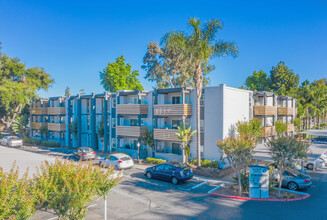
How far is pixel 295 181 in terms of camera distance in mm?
18016

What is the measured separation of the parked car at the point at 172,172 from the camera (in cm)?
2009

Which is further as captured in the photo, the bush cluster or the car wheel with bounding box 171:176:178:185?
the bush cluster

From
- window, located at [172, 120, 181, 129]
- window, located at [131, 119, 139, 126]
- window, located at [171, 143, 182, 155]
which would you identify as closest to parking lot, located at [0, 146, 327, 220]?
window, located at [171, 143, 182, 155]

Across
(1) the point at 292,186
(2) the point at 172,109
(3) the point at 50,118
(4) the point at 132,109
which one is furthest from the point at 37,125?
(1) the point at 292,186

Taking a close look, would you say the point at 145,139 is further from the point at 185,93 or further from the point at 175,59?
the point at 175,59

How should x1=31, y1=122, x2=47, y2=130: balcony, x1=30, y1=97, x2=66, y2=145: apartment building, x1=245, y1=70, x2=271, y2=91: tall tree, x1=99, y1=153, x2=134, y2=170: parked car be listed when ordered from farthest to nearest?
x1=245, y1=70, x2=271, y2=91: tall tree → x1=31, y1=122, x2=47, y2=130: balcony → x1=30, y1=97, x2=66, y2=145: apartment building → x1=99, y1=153, x2=134, y2=170: parked car

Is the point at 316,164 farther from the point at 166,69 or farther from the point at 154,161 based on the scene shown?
the point at 166,69

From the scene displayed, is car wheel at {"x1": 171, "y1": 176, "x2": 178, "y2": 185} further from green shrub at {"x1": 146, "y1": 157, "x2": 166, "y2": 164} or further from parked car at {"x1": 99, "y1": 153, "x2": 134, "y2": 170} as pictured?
green shrub at {"x1": 146, "y1": 157, "x2": 166, "y2": 164}

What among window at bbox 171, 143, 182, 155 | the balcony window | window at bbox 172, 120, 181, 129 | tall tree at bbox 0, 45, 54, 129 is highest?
tall tree at bbox 0, 45, 54, 129

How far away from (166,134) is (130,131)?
6096mm

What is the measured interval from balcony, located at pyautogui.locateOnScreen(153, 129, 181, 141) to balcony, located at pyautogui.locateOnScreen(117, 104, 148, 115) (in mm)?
3737

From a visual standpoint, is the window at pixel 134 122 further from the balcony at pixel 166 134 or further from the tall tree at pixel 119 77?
the tall tree at pixel 119 77

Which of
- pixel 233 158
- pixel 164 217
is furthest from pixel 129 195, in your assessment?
pixel 233 158

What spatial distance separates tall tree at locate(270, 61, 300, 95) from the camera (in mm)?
64812
